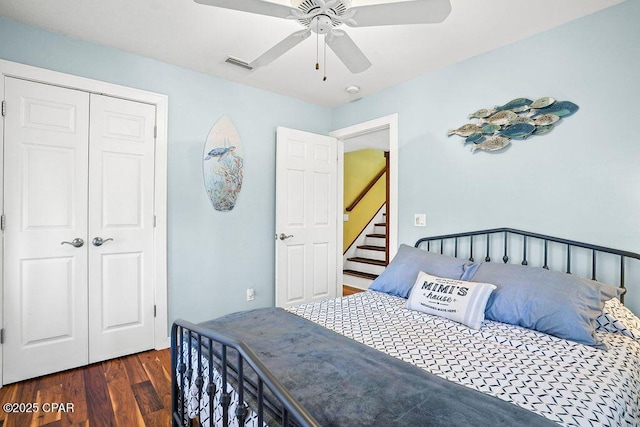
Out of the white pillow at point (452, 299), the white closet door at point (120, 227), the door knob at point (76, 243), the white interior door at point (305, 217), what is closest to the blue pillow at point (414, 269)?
the white pillow at point (452, 299)

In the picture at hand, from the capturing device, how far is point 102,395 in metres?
2.06

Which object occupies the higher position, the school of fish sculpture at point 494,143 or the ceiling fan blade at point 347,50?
the ceiling fan blade at point 347,50

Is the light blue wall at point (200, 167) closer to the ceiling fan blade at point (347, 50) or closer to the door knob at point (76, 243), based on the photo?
the door knob at point (76, 243)

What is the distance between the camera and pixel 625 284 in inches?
75.9

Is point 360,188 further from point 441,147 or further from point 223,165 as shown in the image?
point 223,165

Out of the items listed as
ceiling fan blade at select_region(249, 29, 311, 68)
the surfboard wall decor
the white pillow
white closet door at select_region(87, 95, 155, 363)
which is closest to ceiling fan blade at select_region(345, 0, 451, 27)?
ceiling fan blade at select_region(249, 29, 311, 68)

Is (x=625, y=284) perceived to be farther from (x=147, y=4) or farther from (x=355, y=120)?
(x=147, y=4)

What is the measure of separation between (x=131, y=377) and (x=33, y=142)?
180 cm

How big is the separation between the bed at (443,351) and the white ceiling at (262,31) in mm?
1453

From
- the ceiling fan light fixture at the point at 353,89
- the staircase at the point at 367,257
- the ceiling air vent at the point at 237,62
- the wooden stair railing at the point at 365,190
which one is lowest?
the staircase at the point at 367,257

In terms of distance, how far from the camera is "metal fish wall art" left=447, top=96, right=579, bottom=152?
2.19m

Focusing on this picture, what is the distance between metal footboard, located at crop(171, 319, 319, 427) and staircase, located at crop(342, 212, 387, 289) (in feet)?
11.3

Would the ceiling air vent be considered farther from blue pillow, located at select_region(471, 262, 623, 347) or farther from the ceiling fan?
blue pillow, located at select_region(471, 262, 623, 347)

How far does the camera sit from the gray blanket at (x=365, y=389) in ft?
3.16
